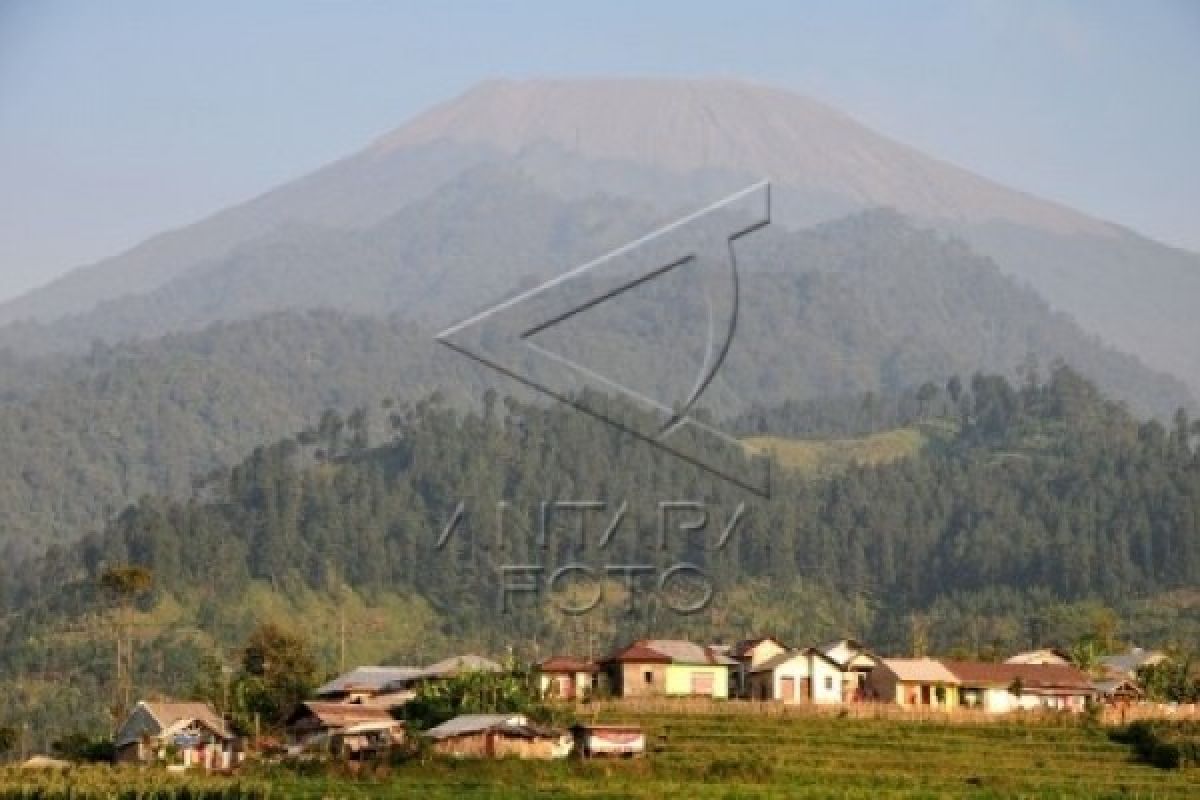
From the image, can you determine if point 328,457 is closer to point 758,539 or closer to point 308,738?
point 758,539

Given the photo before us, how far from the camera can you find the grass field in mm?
42438

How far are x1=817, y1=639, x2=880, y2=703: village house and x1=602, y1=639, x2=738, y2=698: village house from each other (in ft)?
9.32

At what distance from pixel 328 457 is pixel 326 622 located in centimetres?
4491

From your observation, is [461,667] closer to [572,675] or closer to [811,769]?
[572,675]

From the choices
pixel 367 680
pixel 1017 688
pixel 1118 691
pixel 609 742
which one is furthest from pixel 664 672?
pixel 609 742

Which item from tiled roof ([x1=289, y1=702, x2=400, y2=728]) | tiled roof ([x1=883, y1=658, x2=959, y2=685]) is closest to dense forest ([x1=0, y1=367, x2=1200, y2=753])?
tiled roof ([x1=883, y1=658, x2=959, y2=685])

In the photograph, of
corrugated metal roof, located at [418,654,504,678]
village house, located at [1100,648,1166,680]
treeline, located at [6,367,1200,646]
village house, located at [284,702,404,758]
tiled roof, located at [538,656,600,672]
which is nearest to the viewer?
village house, located at [284,702,404,758]

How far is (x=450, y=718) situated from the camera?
168 ft

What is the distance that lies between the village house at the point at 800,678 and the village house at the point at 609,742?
1318 centimetres

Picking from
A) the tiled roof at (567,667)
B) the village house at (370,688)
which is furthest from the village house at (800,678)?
the village house at (370,688)

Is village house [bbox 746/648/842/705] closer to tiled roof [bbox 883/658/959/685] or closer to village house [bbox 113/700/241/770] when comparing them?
tiled roof [bbox 883/658/959/685]

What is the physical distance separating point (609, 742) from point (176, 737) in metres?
12.1

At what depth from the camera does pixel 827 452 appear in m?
194

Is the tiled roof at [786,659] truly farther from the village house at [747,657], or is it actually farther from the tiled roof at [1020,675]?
the tiled roof at [1020,675]
